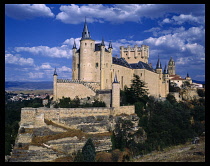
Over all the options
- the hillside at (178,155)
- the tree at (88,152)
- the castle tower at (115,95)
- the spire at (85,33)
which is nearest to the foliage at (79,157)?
the tree at (88,152)

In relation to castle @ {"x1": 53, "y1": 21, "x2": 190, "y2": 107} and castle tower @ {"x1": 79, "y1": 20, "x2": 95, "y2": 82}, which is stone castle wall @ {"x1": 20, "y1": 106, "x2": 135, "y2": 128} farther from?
castle tower @ {"x1": 79, "y1": 20, "x2": 95, "y2": 82}

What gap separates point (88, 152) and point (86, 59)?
18.2 meters

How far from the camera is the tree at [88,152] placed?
2301cm

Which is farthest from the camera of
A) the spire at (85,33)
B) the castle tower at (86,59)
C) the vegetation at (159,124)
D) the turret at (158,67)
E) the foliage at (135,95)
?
the turret at (158,67)

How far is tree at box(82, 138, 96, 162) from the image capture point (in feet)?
75.5

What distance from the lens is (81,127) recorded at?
94.0ft

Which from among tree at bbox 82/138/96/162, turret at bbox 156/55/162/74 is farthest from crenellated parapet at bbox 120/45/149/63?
tree at bbox 82/138/96/162

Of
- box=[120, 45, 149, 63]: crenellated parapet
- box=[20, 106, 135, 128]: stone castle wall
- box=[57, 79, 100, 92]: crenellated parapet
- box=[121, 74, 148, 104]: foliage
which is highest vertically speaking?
box=[120, 45, 149, 63]: crenellated parapet

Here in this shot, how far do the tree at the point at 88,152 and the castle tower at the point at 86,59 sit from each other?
51.0 feet

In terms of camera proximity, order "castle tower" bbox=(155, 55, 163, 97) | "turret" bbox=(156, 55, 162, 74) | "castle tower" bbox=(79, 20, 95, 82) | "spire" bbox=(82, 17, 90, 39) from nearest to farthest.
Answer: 1. "castle tower" bbox=(79, 20, 95, 82)
2. "spire" bbox=(82, 17, 90, 39)
3. "castle tower" bbox=(155, 55, 163, 97)
4. "turret" bbox=(156, 55, 162, 74)

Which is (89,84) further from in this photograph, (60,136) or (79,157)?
(79,157)

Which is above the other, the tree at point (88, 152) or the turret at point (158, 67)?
the turret at point (158, 67)

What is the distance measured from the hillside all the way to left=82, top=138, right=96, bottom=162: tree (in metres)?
3.88

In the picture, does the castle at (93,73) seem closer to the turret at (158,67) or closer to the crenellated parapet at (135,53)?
the turret at (158,67)
